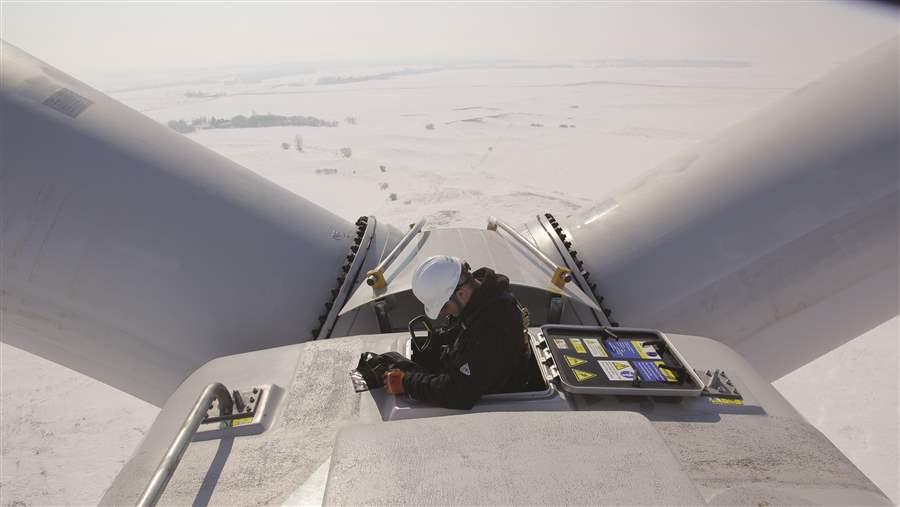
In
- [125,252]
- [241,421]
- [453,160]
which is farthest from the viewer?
[453,160]

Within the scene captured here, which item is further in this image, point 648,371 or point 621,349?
point 621,349

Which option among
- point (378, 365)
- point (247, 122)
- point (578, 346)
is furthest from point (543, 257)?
point (247, 122)

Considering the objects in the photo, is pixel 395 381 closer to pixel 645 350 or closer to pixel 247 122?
pixel 645 350

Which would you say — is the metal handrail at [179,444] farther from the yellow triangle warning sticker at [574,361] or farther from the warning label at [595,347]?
the warning label at [595,347]

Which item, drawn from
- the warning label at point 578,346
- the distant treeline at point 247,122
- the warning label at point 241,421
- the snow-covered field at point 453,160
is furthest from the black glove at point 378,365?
the distant treeline at point 247,122

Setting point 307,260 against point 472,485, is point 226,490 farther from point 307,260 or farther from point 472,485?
point 307,260

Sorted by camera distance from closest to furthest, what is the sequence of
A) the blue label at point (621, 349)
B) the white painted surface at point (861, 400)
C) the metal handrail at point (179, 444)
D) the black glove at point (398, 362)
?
the metal handrail at point (179, 444)
the black glove at point (398, 362)
the blue label at point (621, 349)
the white painted surface at point (861, 400)

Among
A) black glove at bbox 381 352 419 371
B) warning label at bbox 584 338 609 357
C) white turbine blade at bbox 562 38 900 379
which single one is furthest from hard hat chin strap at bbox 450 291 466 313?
white turbine blade at bbox 562 38 900 379
